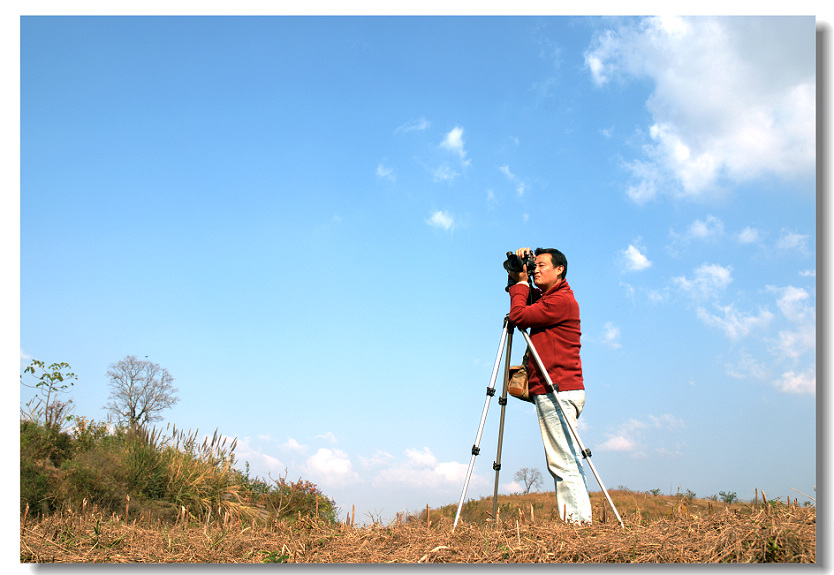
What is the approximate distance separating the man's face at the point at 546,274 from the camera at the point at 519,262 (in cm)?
9

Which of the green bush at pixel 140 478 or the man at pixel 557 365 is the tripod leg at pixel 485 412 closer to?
the man at pixel 557 365

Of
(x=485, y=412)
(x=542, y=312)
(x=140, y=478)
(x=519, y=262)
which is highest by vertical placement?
(x=519, y=262)

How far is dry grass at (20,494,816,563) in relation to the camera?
3863 mm

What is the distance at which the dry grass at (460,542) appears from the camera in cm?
386

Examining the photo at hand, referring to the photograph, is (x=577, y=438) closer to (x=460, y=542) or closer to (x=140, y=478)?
(x=460, y=542)

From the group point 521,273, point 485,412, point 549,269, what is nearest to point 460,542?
point 485,412

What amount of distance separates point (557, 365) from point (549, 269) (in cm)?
97

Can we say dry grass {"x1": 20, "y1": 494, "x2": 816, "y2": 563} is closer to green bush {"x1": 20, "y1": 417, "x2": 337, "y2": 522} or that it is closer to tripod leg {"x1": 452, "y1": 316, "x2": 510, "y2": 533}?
tripod leg {"x1": 452, "y1": 316, "x2": 510, "y2": 533}

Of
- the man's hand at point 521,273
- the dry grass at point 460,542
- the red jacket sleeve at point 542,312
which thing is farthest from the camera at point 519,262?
the dry grass at point 460,542

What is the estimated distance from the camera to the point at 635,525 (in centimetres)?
477

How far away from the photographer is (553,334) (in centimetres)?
543
